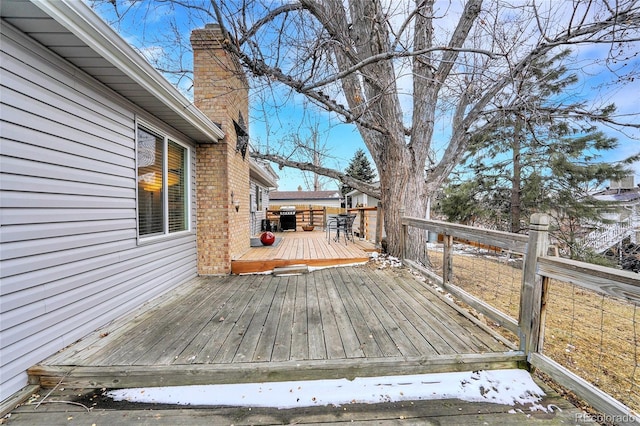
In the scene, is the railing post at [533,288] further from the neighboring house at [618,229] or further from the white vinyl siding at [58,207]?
the neighboring house at [618,229]

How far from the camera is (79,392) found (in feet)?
6.16

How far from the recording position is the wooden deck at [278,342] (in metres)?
1.97

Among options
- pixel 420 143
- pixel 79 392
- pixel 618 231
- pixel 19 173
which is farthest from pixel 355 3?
pixel 618 231

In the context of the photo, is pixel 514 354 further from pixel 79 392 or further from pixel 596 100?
pixel 596 100

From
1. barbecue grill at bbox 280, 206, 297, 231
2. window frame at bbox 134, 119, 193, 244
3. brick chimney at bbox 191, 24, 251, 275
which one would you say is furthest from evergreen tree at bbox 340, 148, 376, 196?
window frame at bbox 134, 119, 193, 244

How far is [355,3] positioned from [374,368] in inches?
223

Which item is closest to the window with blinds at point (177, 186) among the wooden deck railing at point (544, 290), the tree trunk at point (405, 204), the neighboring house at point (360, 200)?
the tree trunk at point (405, 204)

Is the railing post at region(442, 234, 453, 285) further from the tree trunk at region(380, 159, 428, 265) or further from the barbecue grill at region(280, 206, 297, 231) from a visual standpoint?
the barbecue grill at region(280, 206, 297, 231)

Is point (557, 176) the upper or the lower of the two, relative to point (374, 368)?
upper

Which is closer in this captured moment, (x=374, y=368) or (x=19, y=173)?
(x=19, y=173)

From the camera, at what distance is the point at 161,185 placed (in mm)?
3688

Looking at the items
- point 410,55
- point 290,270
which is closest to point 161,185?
point 290,270

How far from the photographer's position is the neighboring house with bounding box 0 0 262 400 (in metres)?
1.83

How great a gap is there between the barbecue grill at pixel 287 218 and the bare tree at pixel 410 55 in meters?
5.30
